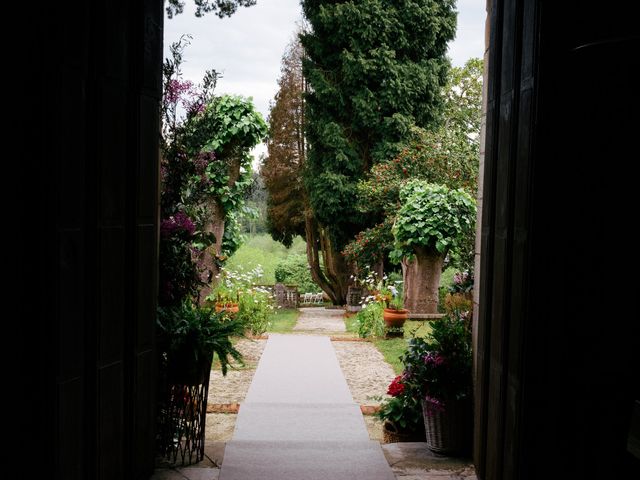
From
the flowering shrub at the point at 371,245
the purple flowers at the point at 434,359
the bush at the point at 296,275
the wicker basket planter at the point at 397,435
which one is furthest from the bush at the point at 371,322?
the bush at the point at 296,275

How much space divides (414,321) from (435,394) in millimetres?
7604

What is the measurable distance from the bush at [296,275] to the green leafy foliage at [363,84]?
19.4ft

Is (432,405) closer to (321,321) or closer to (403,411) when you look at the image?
(403,411)

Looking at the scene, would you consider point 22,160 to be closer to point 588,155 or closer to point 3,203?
point 3,203

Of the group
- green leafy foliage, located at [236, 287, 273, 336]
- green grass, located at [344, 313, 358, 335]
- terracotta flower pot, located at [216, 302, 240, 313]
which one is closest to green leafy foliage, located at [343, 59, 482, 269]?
green grass, located at [344, 313, 358, 335]

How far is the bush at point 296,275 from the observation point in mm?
22228

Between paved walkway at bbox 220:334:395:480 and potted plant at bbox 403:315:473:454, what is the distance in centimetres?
45

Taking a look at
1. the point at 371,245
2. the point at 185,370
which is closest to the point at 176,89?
the point at 185,370

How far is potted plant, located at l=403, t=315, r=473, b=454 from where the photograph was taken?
4.53 meters

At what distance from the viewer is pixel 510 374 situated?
3.32 metres

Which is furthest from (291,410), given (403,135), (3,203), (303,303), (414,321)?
(303,303)

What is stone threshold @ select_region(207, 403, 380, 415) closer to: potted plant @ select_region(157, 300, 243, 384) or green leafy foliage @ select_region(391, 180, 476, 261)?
potted plant @ select_region(157, 300, 243, 384)

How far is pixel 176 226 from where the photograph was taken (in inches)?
194

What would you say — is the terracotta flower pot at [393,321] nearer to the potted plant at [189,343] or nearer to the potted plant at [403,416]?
the potted plant at [403,416]
